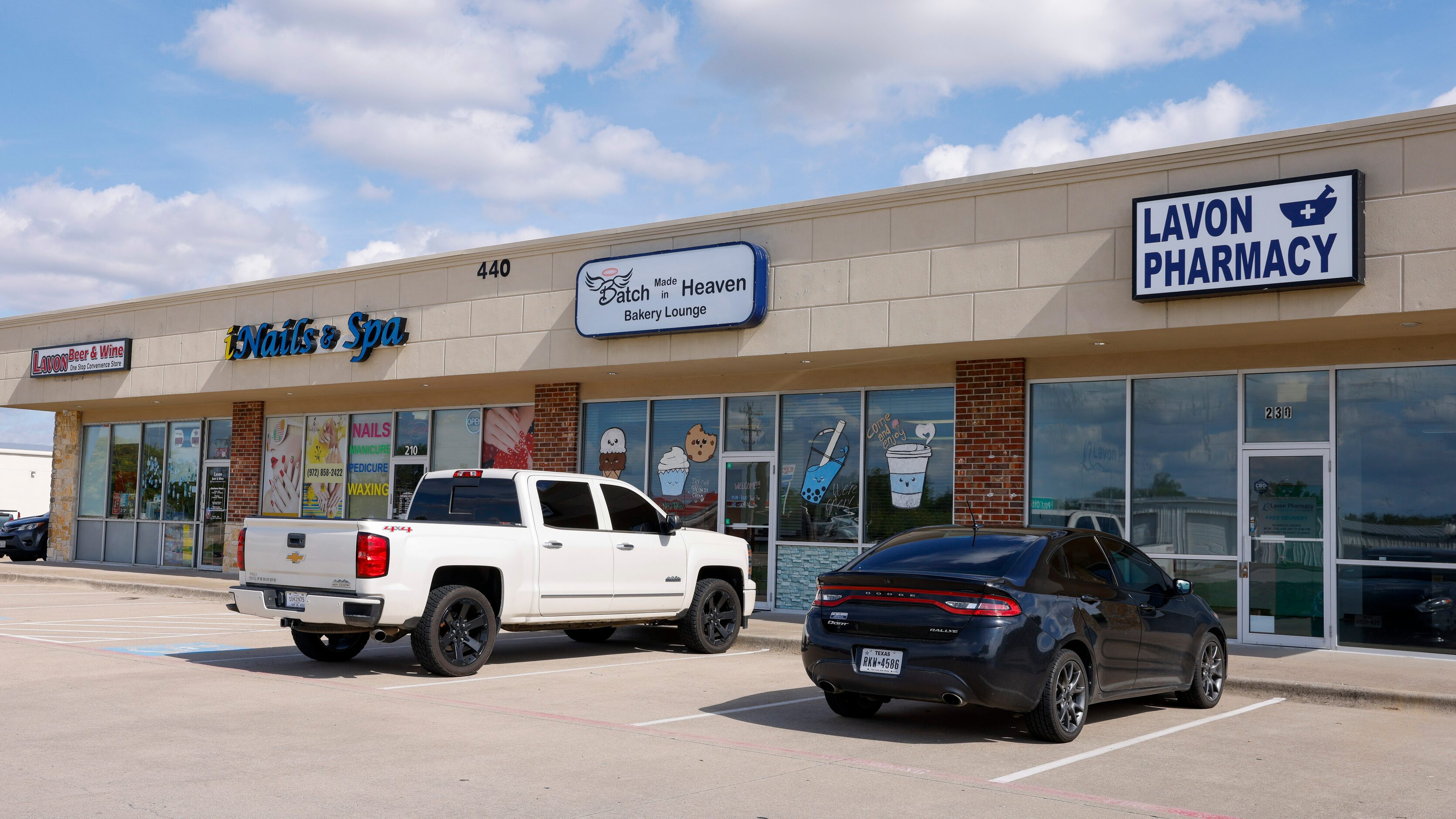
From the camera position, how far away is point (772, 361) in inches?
667

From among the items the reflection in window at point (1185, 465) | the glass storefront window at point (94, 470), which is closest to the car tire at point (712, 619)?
the reflection in window at point (1185, 465)

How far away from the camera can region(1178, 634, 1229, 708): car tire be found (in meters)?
10.2

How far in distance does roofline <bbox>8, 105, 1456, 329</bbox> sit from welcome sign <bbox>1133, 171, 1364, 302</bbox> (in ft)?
1.41

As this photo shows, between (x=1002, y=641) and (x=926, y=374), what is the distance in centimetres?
894

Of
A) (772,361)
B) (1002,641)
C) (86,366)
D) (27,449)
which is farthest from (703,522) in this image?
(27,449)

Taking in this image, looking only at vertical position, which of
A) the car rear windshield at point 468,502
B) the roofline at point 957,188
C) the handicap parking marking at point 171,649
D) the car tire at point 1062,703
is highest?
the roofline at point 957,188

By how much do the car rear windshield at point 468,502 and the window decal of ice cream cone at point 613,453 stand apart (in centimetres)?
720

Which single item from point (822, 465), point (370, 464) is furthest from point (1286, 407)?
point (370, 464)

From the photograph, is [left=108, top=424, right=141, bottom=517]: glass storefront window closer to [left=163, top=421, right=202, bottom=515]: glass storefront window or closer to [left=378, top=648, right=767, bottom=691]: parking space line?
[left=163, top=421, right=202, bottom=515]: glass storefront window

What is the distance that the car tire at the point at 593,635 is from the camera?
1492 centimetres

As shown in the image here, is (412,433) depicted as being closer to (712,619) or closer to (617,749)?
(712,619)

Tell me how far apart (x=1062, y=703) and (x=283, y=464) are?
64.0 ft

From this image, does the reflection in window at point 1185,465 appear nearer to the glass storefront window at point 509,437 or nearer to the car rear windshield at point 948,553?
the car rear windshield at point 948,553

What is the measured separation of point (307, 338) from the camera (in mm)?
21266
